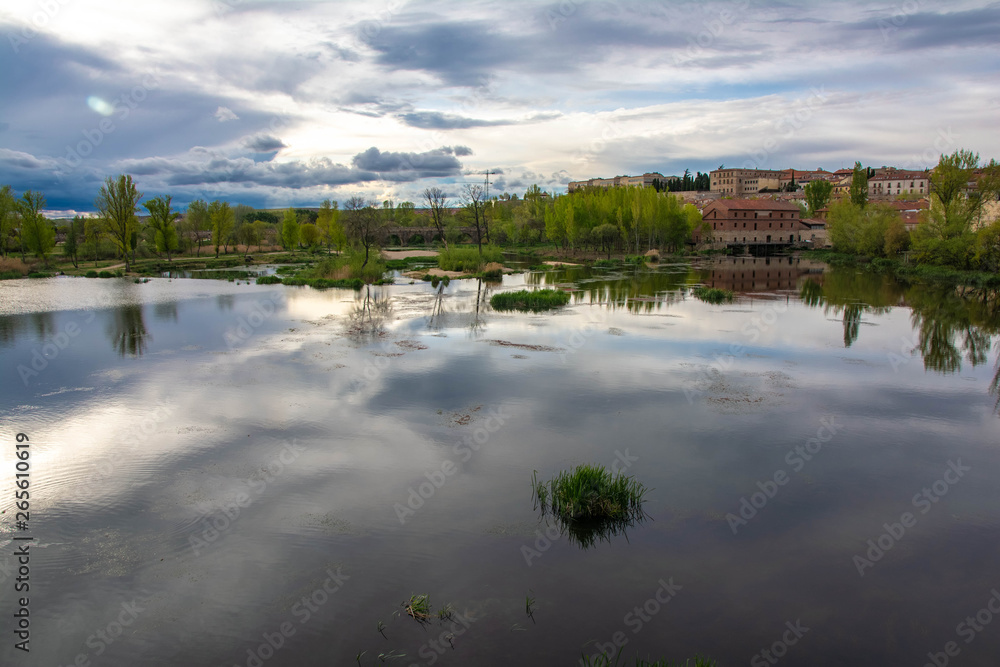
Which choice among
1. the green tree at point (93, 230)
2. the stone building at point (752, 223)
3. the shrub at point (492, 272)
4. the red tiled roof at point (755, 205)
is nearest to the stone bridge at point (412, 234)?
the green tree at point (93, 230)

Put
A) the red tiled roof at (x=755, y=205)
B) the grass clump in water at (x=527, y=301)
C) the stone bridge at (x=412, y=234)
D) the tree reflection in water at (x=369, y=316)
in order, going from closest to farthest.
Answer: the tree reflection in water at (x=369, y=316) < the grass clump in water at (x=527, y=301) < the red tiled roof at (x=755, y=205) < the stone bridge at (x=412, y=234)

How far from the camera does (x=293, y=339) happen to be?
21734 millimetres

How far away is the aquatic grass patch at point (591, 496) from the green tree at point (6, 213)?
202 ft

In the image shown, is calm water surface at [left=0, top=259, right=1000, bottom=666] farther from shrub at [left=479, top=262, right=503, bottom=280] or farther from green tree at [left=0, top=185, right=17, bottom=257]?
green tree at [left=0, top=185, right=17, bottom=257]

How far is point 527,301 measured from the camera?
30.5m

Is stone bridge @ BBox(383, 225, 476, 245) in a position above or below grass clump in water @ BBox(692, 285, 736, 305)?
above

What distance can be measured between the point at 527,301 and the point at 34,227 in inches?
1859

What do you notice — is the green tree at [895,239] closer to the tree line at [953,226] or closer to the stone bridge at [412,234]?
the tree line at [953,226]

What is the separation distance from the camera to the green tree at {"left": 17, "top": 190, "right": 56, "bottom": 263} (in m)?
51.0

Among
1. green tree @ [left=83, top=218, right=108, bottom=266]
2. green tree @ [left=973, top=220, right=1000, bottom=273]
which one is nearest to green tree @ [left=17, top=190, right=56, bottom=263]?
green tree @ [left=83, top=218, right=108, bottom=266]

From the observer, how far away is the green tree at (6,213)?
51.4 meters

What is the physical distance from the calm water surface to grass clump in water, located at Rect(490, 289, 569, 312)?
29.0 ft

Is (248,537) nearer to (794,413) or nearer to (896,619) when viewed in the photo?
(896,619)

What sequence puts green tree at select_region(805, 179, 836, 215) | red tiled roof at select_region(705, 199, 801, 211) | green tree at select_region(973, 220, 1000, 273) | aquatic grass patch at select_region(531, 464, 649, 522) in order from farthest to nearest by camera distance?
green tree at select_region(805, 179, 836, 215), red tiled roof at select_region(705, 199, 801, 211), green tree at select_region(973, 220, 1000, 273), aquatic grass patch at select_region(531, 464, 649, 522)
